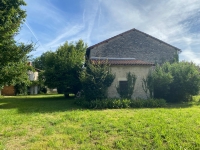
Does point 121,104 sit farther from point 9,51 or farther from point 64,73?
point 64,73

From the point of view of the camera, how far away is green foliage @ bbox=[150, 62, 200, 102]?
13.9 m

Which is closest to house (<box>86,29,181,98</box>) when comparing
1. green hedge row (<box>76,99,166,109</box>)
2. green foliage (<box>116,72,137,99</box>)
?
green foliage (<box>116,72,137,99</box>)

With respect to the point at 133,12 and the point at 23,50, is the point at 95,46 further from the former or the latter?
the point at 23,50

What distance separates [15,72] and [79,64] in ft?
27.3

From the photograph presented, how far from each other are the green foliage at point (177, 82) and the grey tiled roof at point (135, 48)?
5.49m

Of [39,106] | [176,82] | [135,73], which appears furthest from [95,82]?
[176,82]

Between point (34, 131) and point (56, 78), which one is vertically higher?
point (56, 78)

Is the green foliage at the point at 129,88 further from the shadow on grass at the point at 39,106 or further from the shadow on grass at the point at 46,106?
the shadow on grass at the point at 39,106

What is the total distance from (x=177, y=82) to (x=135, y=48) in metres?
7.71

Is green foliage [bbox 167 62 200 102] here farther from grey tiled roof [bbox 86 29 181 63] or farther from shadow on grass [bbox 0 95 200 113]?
grey tiled roof [bbox 86 29 181 63]

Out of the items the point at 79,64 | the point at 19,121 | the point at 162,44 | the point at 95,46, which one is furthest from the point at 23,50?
the point at 162,44

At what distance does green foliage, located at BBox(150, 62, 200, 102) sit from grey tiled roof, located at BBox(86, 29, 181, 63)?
549 cm

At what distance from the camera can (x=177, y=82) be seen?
1434 cm

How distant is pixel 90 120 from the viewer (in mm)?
7613
